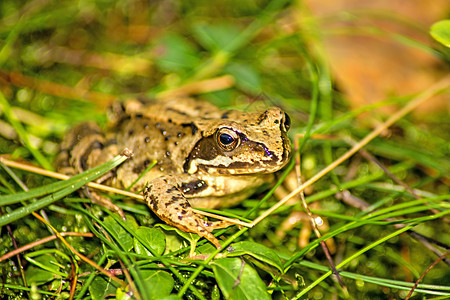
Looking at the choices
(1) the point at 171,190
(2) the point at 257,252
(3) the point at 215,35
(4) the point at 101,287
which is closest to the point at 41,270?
(4) the point at 101,287

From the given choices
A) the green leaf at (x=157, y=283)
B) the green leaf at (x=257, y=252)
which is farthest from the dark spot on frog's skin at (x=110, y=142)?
the green leaf at (x=257, y=252)

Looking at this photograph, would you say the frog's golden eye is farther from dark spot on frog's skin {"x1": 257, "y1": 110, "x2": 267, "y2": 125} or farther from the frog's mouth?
dark spot on frog's skin {"x1": 257, "y1": 110, "x2": 267, "y2": 125}

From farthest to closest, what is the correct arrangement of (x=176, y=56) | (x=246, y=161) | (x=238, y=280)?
(x=176, y=56), (x=246, y=161), (x=238, y=280)

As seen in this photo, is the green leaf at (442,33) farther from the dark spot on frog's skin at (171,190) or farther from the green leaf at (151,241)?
the green leaf at (151,241)

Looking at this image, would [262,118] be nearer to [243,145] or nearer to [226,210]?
[243,145]

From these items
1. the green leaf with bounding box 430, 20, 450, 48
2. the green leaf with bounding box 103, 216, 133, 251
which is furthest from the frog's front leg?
the green leaf with bounding box 430, 20, 450, 48

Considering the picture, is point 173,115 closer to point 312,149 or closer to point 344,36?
point 312,149
